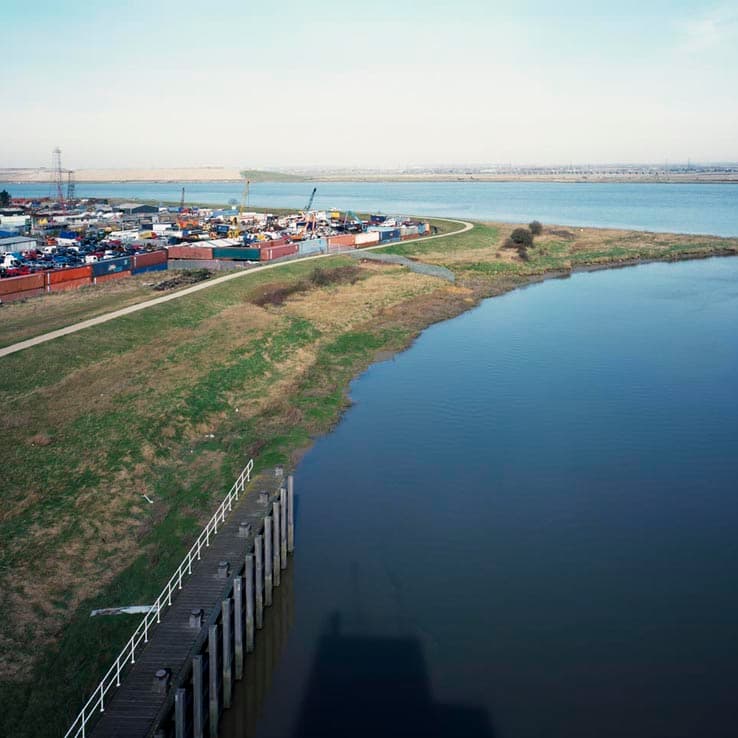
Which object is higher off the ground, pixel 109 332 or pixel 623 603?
pixel 109 332

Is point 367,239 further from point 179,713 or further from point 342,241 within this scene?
point 179,713

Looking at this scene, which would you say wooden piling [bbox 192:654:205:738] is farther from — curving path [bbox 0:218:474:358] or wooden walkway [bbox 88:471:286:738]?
curving path [bbox 0:218:474:358]

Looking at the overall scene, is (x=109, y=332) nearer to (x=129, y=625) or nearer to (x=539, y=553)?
(x=129, y=625)

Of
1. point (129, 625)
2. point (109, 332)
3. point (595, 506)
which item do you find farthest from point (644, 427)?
point (109, 332)

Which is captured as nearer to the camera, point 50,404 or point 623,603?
point 623,603

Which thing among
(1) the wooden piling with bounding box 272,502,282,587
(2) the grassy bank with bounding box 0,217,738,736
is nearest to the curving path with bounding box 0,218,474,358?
(2) the grassy bank with bounding box 0,217,738,736

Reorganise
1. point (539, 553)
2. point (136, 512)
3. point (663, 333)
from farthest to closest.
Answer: point (663, 333) → point (136, 512) → point (539, 553)
